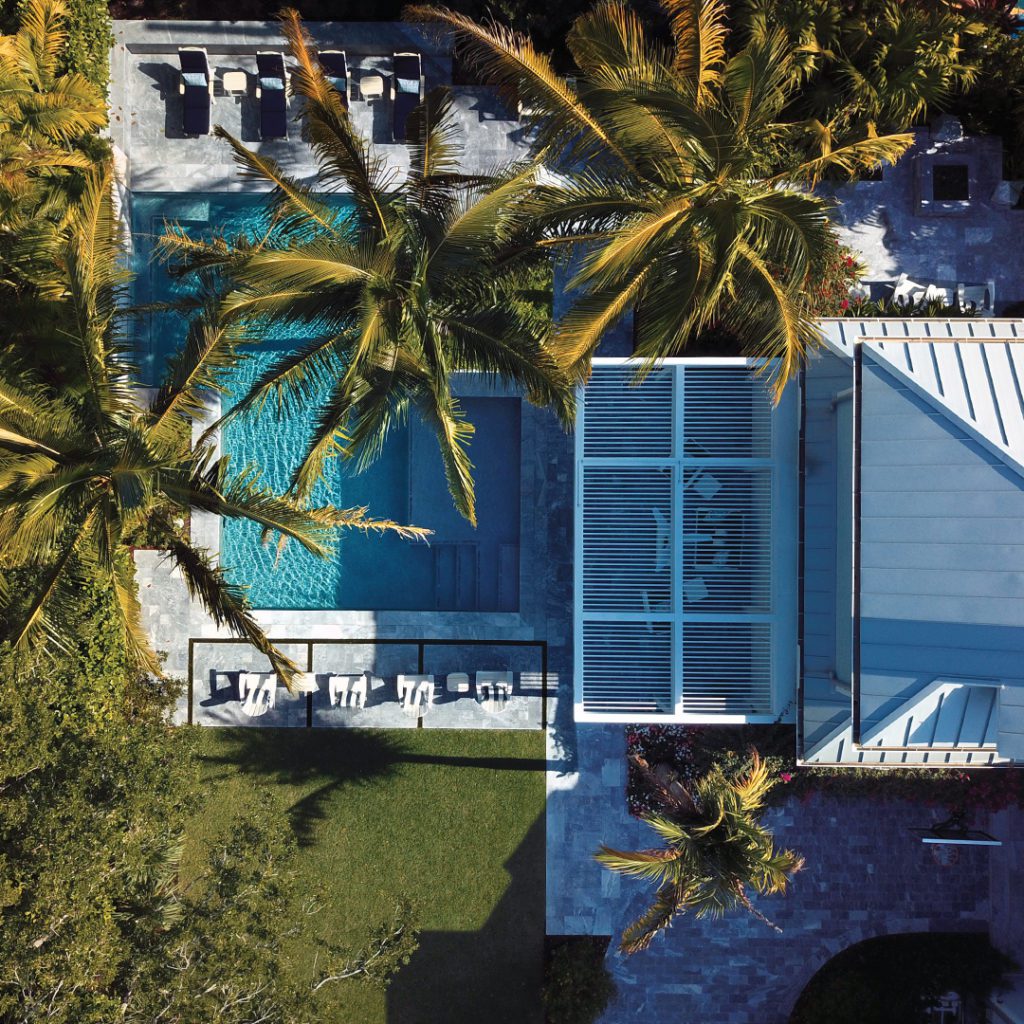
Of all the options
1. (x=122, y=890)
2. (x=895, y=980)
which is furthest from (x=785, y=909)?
(x=122, y=890)

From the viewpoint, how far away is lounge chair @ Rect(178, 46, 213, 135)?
16.0m

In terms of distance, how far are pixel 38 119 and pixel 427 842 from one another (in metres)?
14.5

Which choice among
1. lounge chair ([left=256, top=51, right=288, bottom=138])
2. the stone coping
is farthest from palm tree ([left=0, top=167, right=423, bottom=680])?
the stone coping

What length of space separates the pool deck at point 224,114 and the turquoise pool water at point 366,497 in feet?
2.18

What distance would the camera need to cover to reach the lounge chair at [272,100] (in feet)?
52.7

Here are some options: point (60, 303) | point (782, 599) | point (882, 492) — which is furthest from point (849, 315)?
point (60, 303)

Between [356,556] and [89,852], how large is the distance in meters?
6.97

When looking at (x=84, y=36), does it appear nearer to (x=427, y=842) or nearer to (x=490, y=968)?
(x=427, y=842)

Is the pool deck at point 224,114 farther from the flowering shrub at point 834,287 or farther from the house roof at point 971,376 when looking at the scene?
the house roof at point 971,376

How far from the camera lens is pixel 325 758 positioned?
16.3 m

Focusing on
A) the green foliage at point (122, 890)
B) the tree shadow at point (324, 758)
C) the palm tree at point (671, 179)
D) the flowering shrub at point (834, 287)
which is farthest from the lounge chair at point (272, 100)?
the tree shadow at point (324, 758)

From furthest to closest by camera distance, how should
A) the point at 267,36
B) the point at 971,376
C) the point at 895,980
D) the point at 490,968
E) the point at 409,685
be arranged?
the point at 267,36 < the point at 490,968 < the point at 409,685 < the point at 895,980 < the point at 971,376

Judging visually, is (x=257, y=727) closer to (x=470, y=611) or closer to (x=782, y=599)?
(x=470, y=611)

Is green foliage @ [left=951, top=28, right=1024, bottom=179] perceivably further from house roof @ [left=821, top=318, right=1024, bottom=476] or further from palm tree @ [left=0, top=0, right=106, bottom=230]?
palm tree @ [left=0, top=0, right=106, bottom=230]
